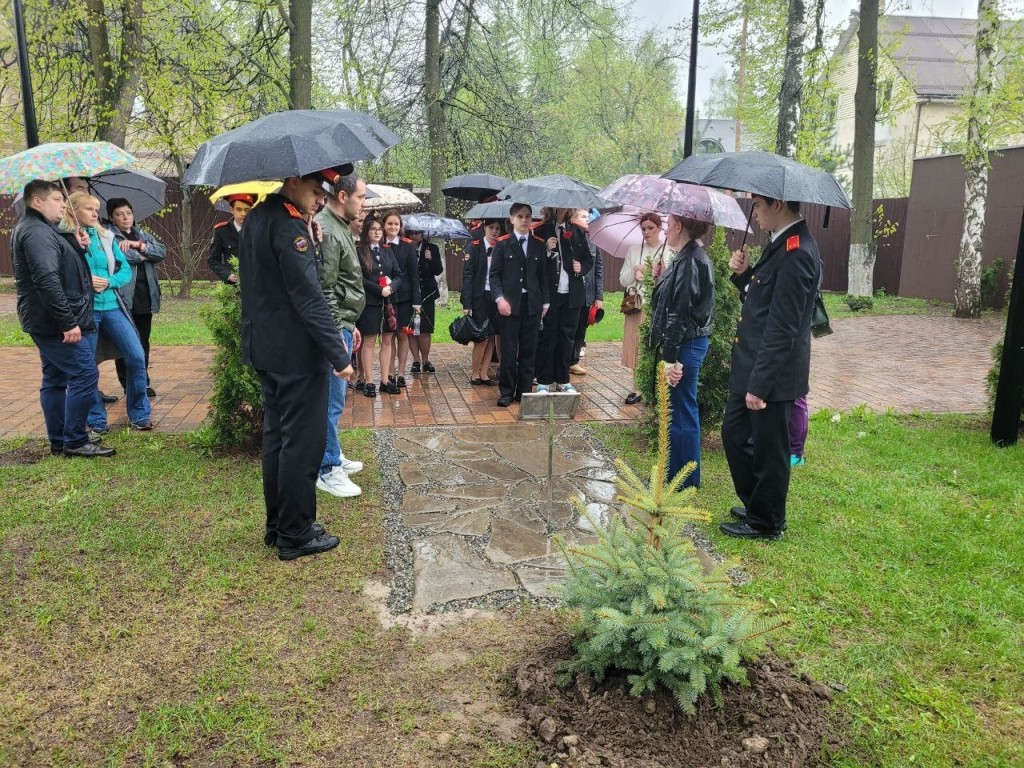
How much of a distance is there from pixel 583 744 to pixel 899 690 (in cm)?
131

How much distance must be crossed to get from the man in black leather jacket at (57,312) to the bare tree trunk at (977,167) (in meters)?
14.1

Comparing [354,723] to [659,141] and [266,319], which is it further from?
[659,141]

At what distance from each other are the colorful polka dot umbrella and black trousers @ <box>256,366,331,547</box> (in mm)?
2410

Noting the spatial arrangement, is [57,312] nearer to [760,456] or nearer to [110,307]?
[110,307]

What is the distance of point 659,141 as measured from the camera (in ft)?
116

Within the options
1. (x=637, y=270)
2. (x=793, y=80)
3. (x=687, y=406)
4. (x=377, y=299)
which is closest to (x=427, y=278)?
(x=377, y=299)

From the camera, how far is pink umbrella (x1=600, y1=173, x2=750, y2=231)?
15.3ft

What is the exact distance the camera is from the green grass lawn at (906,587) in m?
2.71

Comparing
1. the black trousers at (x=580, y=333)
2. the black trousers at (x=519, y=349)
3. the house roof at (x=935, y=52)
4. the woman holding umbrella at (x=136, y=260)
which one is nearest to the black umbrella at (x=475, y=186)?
the black trousers at (x=580, y=333)

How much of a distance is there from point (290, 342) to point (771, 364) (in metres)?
2.47

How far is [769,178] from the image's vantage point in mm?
3850

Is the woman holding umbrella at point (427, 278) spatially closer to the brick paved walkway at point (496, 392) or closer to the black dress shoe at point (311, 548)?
the brick paved walkway at point (496, 392)

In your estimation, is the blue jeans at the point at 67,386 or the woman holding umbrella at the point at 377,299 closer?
the blue jeans at the point at 67,386

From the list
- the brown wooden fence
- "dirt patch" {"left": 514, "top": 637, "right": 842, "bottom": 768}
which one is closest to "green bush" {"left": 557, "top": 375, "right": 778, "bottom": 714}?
"dirt patch" {"left": 514, "top": 637, "right": 842, "bottom": 768}
